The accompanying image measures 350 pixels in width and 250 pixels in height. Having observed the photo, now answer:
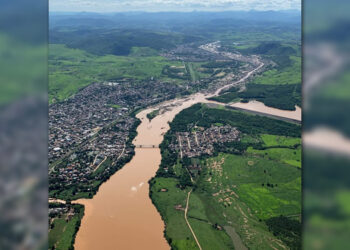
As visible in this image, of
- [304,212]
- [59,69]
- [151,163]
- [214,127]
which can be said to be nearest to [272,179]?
[151,163]

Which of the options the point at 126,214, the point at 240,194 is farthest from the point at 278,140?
the point at 126,214

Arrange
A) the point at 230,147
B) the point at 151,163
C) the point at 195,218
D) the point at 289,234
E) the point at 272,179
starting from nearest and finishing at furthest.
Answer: the point at 289,234 → the point at 195,218 → the point at 272,179 → the point at 151,163 → the point at 230,147

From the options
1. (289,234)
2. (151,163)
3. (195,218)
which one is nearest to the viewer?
(289,234)

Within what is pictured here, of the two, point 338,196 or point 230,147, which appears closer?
point 338,196

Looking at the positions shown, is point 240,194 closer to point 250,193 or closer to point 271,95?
point 250,193

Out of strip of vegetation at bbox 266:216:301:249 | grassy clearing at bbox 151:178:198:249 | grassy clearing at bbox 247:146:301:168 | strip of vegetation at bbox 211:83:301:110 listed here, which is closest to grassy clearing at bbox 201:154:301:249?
strip of vegetation at bbox 266:216:301:249

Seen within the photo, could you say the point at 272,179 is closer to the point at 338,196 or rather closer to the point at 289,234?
the point at 289,234

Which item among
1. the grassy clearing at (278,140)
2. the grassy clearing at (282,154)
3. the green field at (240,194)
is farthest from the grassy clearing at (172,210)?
the grassy clearing at (278,140)
